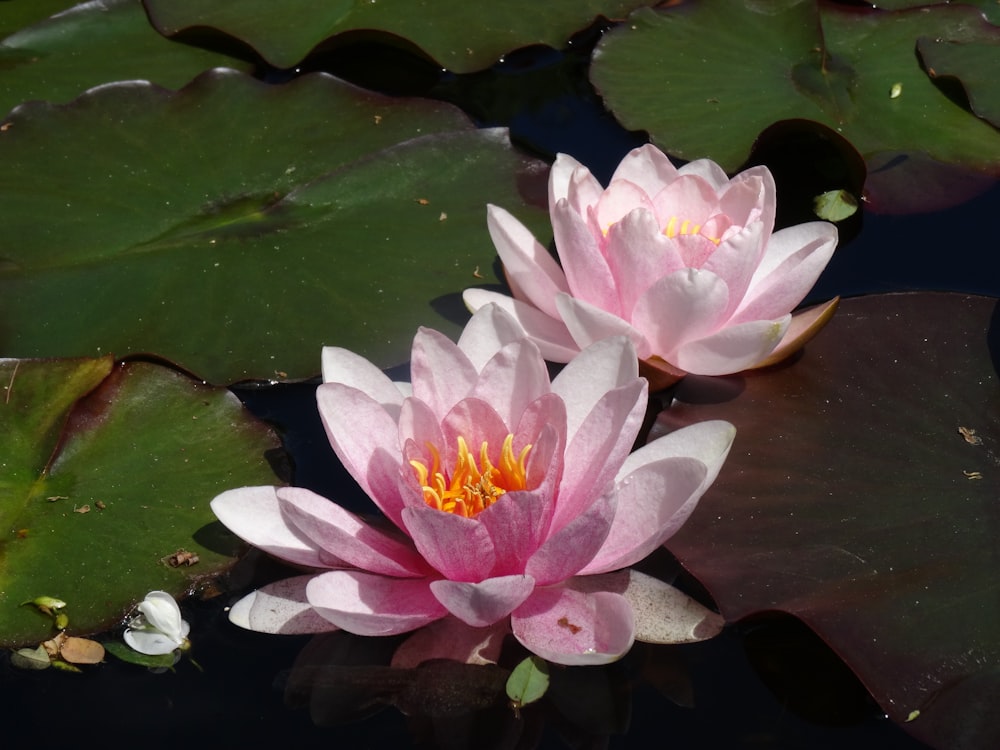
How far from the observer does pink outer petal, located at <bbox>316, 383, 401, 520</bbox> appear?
5.35 feet

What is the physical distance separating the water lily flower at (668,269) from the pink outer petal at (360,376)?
1.23ft

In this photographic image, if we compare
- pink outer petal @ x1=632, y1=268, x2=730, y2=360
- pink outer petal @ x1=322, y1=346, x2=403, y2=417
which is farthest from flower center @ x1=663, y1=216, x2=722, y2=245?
pink outer petal @ x1=322, y1=346, x2=403, y2=417

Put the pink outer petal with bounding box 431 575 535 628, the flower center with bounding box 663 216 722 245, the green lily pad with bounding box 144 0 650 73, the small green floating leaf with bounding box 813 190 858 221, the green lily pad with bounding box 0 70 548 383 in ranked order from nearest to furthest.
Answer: the pink outer petal with bounding box 431 575 535 628 < the flower center with bounding box 663 216 722 245 < the green lily pad with bounding box 0 70 548 383 < the small green floating leaf with bounding box 813 190 858 221 < the green lily pad with bounding box 144 0 650 73

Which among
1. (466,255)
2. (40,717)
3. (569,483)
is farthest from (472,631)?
(466,255)

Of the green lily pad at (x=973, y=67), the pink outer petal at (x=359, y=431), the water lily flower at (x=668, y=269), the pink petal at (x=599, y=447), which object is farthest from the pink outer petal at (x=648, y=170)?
A: the green lily pad at (x=973, y=67)

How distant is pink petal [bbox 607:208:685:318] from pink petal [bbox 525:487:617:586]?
21.5 inches

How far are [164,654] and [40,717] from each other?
0.71 ft

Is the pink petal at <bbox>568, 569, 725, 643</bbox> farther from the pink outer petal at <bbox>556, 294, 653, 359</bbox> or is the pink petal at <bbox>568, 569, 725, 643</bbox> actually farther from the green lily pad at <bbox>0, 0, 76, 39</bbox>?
the green lily pad at <bbox>0, 0, 76, 39</bbox>

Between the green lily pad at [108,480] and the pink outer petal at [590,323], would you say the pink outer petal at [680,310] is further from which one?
the green lily pad at [108,480]

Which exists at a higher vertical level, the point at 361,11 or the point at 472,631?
the point at 361,11

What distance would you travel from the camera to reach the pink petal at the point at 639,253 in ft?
5.92

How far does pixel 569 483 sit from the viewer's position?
1.64 meters

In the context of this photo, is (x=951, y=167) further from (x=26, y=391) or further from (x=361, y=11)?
(x=26, y=391)

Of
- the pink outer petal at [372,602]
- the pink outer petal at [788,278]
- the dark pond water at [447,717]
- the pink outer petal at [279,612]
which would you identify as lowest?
the dark pond water at [447,717]
